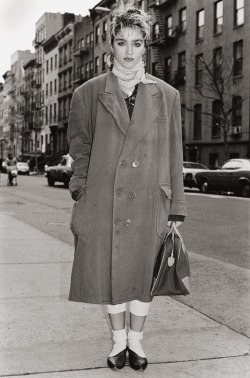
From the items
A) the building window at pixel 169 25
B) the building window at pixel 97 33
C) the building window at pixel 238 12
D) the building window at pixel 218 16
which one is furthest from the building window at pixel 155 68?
the building window at pixel 97 33

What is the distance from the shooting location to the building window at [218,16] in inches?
1275

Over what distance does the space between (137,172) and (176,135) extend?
0.35 m

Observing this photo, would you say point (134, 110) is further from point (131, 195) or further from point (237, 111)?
point (237, 111)

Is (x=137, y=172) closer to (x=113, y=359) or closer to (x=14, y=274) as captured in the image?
(x=113, y=359)

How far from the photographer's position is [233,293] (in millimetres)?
5227

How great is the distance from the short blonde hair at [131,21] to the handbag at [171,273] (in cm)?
125

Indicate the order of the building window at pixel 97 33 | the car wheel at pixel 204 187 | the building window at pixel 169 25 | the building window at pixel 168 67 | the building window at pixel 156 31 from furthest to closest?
the building window at pixel 97 33 < the building window at pixel 156 31 < the building window at pixel 168 67 < the building window at pixel 169 25 < the car wheel at pixel 204 187

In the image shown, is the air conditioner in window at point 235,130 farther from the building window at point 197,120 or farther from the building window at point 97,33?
the building window at point 97,33

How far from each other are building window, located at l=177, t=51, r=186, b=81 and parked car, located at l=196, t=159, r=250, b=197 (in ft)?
46.4

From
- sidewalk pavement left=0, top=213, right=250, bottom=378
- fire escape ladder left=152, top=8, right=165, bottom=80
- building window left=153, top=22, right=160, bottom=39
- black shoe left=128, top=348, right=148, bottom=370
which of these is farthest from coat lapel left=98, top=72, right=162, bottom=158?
building window left=153, top=22, right=160, bottom=39

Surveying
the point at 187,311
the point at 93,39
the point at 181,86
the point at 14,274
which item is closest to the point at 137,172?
the point at 187,311

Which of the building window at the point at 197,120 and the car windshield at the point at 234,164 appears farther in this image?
the building window at the point at 197,120

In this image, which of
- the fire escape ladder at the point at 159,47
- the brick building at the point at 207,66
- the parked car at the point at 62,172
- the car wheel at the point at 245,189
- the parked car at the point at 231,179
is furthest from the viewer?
the fire escape ladder at the point at 159,47

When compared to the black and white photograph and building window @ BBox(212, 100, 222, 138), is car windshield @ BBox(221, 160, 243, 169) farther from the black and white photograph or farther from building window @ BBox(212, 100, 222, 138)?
the black and white photograph
